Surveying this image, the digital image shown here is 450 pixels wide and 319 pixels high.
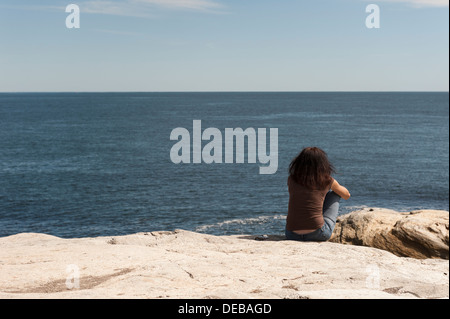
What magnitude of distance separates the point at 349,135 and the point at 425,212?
6110 cm


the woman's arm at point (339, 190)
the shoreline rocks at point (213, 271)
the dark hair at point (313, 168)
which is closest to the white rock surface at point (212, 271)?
the shoreline rocks at point (213, 271)

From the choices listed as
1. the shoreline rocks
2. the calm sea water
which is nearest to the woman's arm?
the shoreline rocks

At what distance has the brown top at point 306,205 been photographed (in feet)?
29.9

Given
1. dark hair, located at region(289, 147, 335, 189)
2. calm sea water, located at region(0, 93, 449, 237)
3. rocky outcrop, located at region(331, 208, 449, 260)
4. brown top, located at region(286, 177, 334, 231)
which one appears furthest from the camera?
calm sea water, located at region(0, 93, 449, 237)

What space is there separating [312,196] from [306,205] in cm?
21

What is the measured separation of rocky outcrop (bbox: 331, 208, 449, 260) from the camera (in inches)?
405

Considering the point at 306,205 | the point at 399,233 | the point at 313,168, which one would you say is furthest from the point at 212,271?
the point at 399,233

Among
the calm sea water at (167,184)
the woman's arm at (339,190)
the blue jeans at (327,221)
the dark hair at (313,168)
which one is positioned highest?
the dark hair at (313,168)

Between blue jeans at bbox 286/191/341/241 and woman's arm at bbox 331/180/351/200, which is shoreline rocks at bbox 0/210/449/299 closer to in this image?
blue jeans at bbox 286/191/341/241

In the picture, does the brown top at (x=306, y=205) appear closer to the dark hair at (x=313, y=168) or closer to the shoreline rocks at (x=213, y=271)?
the dark hair at (x=313, y=168)

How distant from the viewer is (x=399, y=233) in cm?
1055

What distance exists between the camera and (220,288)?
20.9 feet

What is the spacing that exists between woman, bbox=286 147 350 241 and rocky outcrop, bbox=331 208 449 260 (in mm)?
1627
